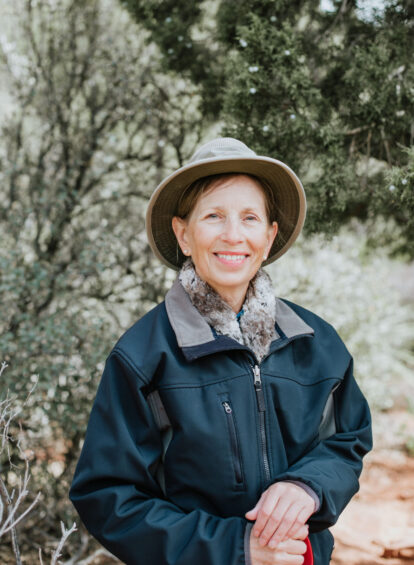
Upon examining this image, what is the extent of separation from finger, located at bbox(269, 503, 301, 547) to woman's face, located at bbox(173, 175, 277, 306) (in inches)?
30.1

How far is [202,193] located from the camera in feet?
6.26

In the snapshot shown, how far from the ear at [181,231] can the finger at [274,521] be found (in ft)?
3.12

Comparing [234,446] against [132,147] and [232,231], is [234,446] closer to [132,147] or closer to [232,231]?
[232,231]

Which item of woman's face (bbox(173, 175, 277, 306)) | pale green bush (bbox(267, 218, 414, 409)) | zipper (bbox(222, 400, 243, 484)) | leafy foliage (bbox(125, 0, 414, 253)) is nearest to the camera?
zipper (bbox(222, 400, 243, 484))

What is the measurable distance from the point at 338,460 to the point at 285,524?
0.34 m

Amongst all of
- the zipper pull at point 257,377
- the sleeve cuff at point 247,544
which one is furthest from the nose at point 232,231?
the sleeve cuff at point 247,544

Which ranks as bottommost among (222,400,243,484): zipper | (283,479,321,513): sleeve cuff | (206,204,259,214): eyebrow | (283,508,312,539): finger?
(283,508,312,539): finger

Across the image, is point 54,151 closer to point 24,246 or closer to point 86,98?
point 86,98

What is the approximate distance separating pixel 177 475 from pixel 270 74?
203 cm

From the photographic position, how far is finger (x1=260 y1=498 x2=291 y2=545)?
5.26 feet

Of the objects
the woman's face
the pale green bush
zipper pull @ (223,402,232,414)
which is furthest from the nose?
the pale green bush

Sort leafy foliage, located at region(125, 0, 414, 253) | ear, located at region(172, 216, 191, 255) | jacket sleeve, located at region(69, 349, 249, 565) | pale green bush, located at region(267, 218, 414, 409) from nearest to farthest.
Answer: jacket sleeve, located at region(69, 349, 249, 565) → ear, located at region(172, 216, 191, 255) → leafy foliage, located at region(125, 0, 414, 253) → pale green bush, located at region(267, 218, 414, 409)

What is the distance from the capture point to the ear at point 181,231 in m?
2.00

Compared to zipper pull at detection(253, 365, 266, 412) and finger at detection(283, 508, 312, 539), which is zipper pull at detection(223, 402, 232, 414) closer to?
zipper pull at detection(253, 365, 266, 412)
